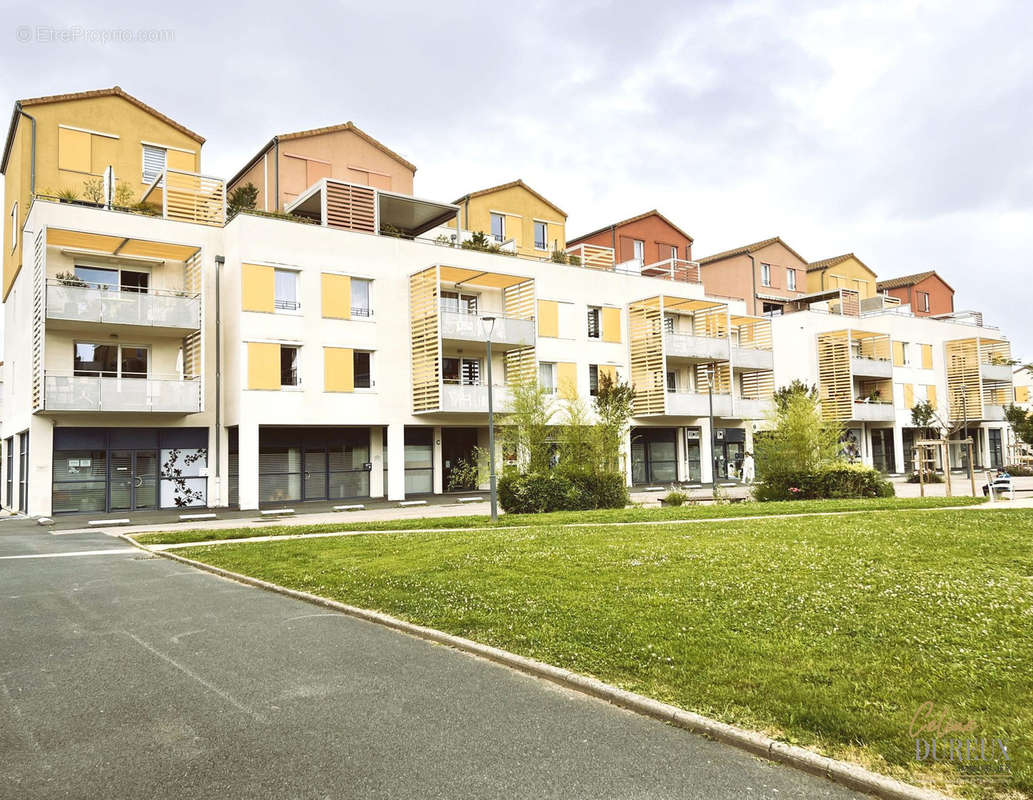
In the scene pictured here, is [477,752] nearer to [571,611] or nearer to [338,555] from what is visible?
[571,611]

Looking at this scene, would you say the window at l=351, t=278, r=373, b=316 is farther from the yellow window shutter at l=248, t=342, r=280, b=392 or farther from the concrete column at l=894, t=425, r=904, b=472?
the concrete column at l=894, t=425, r=904, b=472

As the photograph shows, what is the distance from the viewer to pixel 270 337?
28.7 m

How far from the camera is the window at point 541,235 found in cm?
4288

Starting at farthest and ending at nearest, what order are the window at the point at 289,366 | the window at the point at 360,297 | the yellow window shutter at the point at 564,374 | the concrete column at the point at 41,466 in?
the yellow window shutter at the point at 564,374 → the window at the point at 360,297 → the window at the point at 289,366 → the concrete column at the point at 41,466

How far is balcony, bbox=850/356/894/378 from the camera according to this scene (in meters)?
49.9

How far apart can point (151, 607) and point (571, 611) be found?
5270mm

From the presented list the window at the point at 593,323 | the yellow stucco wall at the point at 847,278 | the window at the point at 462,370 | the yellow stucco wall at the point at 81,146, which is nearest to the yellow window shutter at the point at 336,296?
the window at the point at 462,370

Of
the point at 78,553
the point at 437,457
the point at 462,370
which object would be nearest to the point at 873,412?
the point at 462,370

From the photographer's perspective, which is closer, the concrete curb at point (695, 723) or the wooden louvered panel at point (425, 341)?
the concrete curb at point (695, 723)

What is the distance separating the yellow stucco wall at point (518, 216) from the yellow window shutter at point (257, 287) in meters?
13.6

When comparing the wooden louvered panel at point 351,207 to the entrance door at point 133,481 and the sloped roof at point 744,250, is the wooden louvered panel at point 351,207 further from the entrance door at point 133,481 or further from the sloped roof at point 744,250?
the sloped roof at point 744,250

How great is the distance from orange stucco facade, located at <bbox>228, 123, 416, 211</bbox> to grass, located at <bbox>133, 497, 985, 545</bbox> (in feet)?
63.8

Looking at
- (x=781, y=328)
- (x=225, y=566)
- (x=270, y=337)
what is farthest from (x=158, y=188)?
(x=781, y=328)

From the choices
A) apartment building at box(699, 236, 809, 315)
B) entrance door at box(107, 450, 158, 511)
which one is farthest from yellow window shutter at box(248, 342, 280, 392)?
apartment building at box(699, 236, 809, 315)
